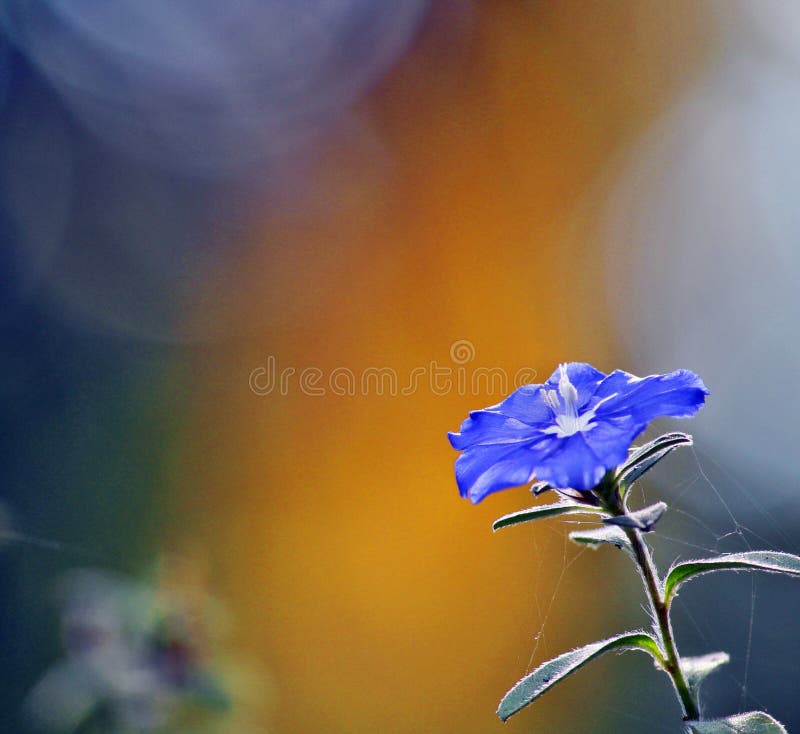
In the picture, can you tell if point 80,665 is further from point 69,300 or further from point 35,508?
point 69,300

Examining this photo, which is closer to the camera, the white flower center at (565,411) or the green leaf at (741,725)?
the green leaf at (741,725)

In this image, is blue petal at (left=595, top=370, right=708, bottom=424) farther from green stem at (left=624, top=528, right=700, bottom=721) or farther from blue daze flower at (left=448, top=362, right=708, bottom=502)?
green stem at (left=624, top=528, right=700, bottom=721)

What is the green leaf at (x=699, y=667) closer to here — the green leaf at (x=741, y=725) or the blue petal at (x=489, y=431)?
the green leaf at (x=741, y=725)

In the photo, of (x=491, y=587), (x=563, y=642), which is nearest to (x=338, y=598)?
(x=491, y=587)

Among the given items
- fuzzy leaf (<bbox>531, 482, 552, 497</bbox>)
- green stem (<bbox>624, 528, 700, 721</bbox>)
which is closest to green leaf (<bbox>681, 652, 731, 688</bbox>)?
green stem (<bbox>624, 528, 700, 721</bbox>)

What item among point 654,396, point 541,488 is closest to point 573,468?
point 541,488

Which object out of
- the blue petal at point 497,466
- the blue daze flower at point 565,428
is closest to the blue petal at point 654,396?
the blue daze flower at point 565,428
